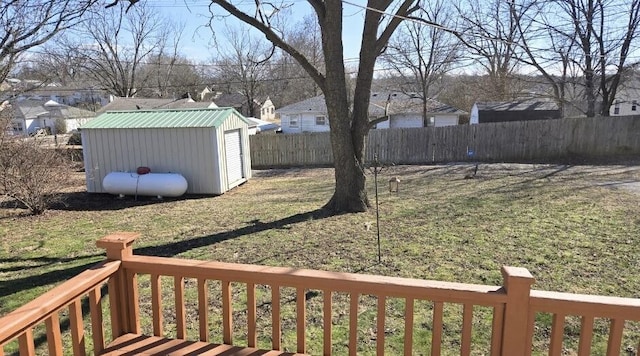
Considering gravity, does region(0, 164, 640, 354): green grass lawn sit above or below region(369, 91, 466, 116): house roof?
below

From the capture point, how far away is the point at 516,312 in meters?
2.00

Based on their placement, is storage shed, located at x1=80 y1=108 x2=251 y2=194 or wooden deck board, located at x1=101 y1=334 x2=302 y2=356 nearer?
wooden deck board, located at x1=101 y1=334 x2=302 y2=356

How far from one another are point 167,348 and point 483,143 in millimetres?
16504

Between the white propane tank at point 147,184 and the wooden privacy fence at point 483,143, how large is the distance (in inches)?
290

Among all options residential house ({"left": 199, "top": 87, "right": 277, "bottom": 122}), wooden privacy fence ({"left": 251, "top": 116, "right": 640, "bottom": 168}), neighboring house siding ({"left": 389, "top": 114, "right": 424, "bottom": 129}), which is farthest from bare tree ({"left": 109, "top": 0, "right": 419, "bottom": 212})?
residential house ({"left": 199, "top": 87, "right": 277, "bottom": 122})

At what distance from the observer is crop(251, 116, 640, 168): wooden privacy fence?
53.5 ft

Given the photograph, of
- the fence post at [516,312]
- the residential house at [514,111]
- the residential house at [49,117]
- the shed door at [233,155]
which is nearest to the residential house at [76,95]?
the residential house at [49,117]

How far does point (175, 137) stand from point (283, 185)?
130 inches

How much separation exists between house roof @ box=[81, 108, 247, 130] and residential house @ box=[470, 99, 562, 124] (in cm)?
1807

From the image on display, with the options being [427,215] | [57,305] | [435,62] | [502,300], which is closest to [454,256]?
[427,215]

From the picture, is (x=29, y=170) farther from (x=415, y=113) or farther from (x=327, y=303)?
(x=415, y=113)

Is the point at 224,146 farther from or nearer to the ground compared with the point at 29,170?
farther from the ground

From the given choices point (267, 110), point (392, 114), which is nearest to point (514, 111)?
point (392, 114)

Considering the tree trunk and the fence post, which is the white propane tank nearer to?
→ the tree trunk
